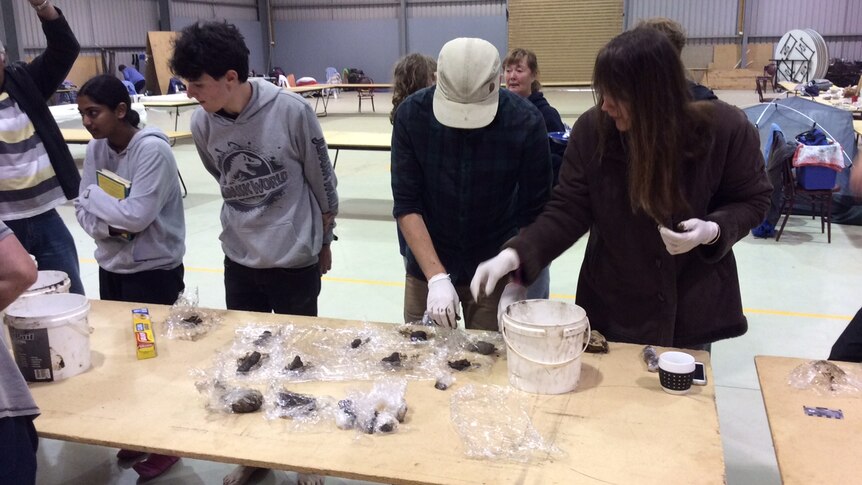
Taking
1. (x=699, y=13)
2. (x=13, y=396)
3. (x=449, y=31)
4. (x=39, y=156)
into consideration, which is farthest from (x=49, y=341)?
(x=699, y=13)

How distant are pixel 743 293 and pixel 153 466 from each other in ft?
11.3

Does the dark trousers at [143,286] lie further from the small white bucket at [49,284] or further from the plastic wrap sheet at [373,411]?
the plastic wrap sheet at [373,411]

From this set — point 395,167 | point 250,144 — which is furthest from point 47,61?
point 395,167

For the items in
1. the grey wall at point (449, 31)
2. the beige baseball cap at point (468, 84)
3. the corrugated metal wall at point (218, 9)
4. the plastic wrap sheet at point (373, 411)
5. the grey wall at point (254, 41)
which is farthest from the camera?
the grey wall at point (254, 41)

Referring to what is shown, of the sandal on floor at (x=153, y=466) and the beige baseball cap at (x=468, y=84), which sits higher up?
the beige baseball cap at (x=468, y=84)

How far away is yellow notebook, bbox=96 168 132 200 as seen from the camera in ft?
7.67

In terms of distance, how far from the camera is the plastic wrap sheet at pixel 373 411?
1490 mm

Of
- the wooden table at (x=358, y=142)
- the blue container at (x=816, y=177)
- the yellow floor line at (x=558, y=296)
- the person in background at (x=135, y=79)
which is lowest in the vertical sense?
the yellow floor line at (x=558, y=296)

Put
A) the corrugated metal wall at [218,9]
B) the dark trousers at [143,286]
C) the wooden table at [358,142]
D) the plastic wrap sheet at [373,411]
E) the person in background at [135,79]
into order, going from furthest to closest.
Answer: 1. the corrugated metal wall at [218,9]
2. the person in background at [135,79]
3. the wooden table at [358,142]
4. the dark trousers at [143,286]
5. the plastic wrap sheet at [373,411]

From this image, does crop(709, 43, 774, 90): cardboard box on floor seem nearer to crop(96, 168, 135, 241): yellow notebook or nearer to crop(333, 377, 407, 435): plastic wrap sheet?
crop(96, 168, 135, 241): yellow notebook

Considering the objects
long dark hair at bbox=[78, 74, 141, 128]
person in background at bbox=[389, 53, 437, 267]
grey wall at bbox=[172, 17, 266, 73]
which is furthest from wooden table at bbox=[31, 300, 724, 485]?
grey wall at bbox=[172, 17, 266, 73]

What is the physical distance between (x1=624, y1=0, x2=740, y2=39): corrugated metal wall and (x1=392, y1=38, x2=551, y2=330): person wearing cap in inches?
624

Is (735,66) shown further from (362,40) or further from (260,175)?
(260,175)

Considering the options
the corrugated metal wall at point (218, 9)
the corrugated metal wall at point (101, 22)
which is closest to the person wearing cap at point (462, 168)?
the corrugated metal wall at point (101, 22)
